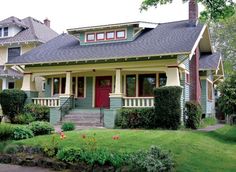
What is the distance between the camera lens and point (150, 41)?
20.8 metres

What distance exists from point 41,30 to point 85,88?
467 inches

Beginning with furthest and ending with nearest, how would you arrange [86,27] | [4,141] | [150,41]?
[86,27]
[150,41]
[4,141]

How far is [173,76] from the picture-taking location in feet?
58.3

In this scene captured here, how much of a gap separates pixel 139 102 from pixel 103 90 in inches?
170

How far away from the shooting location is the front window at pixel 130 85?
21078mm

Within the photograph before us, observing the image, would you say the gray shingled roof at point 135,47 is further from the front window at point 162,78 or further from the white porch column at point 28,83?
the front window at point 162,78

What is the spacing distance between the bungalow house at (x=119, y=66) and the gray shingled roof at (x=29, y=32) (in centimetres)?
455

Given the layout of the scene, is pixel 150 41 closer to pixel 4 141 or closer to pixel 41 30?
pixel 4 141

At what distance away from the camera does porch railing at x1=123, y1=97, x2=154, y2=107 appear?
18469mm

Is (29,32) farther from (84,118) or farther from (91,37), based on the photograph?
(84,118)

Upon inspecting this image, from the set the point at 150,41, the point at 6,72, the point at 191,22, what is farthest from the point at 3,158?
the point at 6,72

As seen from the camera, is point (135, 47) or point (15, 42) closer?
point (135, 47)

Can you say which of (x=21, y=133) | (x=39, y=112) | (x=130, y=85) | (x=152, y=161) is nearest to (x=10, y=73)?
(x=39, y=112)

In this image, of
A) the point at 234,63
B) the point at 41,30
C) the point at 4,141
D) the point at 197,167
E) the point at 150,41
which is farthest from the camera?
the point at 234,63
